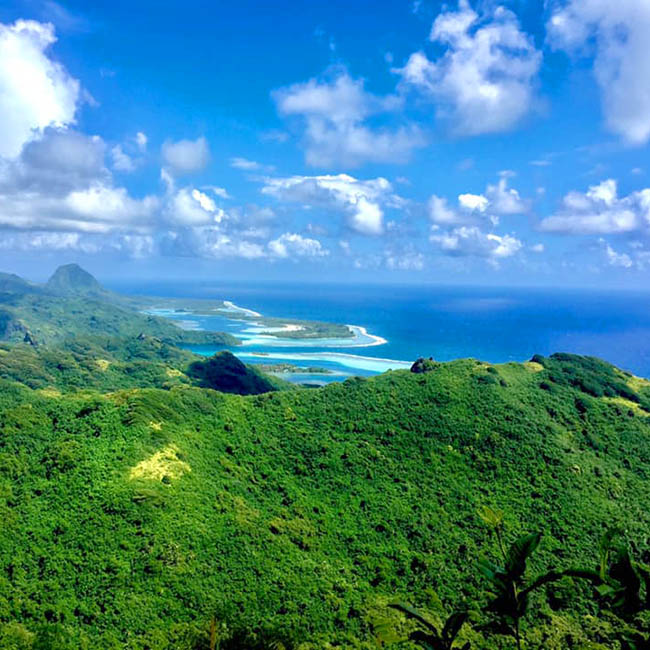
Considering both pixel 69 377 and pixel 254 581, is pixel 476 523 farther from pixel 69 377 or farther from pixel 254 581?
pixel 69 377

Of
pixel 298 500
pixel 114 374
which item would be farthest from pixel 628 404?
pixel 114 374

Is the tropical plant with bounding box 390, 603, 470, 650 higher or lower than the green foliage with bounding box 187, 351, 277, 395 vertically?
higher

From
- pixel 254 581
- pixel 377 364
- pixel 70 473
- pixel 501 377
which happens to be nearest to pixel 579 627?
pixel 254 581

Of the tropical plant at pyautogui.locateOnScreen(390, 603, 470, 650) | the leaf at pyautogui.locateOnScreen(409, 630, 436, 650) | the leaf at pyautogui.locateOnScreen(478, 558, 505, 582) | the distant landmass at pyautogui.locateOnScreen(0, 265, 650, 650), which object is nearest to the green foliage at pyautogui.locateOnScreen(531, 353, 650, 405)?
the distant landmass at pyautogui.locateOnScreen(0, 265, 650, 650)

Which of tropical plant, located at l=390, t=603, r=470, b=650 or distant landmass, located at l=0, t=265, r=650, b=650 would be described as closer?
tropical plant, located at l=390, t=603, r=470, b=650

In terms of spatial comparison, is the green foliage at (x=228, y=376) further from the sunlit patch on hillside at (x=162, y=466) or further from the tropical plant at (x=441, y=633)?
the tropical plant at (x=441, y=633)

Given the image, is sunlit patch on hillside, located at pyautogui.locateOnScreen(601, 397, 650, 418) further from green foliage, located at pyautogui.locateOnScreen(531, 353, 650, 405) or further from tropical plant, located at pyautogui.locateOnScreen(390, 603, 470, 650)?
tropical plant, located at pyautogui.locateOnScreen(390, 603, 470, 650)

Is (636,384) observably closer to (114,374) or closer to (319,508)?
(319,508)
